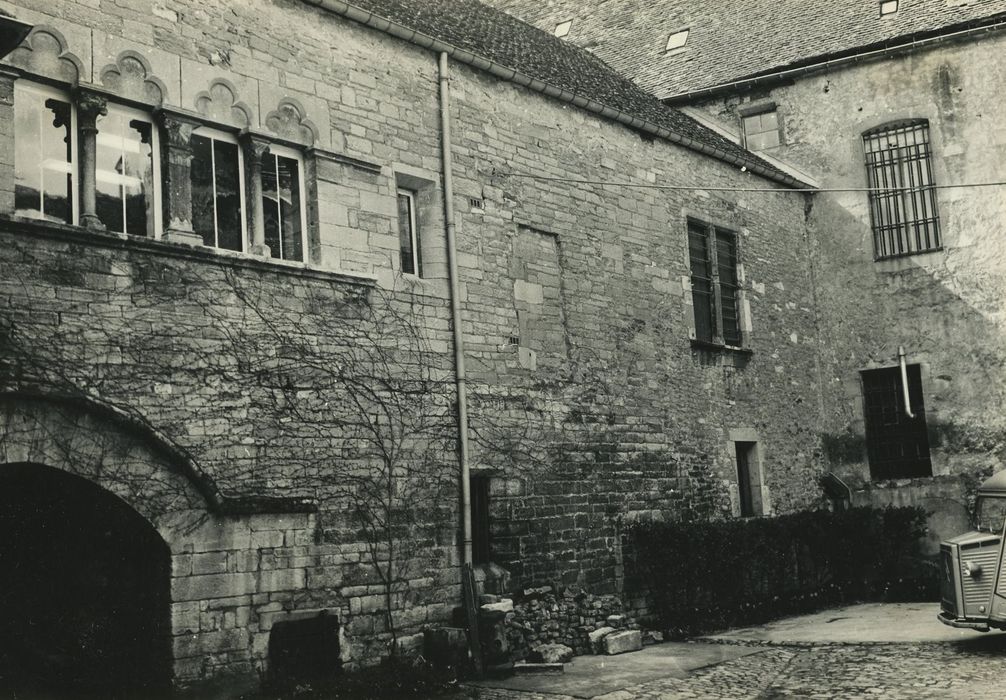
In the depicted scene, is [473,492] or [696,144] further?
[696,144]

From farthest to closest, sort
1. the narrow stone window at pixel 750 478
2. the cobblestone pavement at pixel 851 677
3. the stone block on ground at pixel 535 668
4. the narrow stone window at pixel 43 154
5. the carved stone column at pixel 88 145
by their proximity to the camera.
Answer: the narrow stone window at pixel 750 478
the stone block on ground at pixel 535 668
the cobblestone pavement at pixel 851 677
the carved stone column at pixel 88 145
the narrow stone window at pixel 43 154

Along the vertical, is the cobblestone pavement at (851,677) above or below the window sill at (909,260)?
below

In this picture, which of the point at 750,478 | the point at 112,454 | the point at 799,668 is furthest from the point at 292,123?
the point at 750,478

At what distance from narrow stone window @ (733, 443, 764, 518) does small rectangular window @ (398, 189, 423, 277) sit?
6533 millimetres

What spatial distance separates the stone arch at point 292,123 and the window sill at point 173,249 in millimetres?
1205

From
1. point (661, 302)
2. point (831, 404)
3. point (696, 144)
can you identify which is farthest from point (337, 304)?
point (831, 404)

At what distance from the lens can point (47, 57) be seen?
772cm

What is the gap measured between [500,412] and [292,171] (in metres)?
3.30

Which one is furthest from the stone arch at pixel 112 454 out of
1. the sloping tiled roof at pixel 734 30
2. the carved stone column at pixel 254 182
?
the sloping tiled roof at pixel 734 30

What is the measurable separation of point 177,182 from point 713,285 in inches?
337

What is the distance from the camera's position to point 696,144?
14.5 metres

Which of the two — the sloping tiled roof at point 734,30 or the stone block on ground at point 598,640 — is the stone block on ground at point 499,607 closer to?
the stone block on ground at point 598,640

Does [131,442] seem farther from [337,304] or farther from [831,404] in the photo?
[831,404]

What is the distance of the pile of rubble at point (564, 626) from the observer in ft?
32.8
